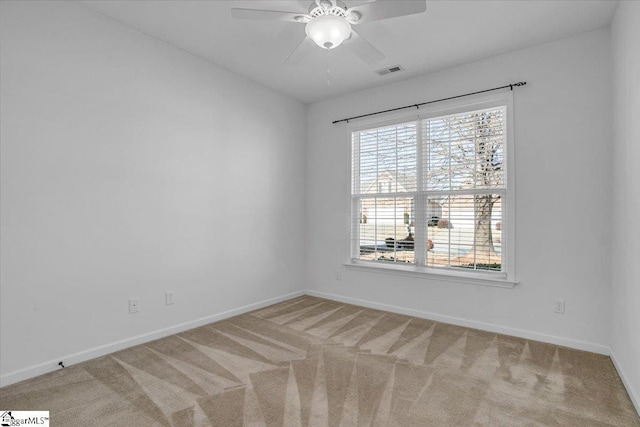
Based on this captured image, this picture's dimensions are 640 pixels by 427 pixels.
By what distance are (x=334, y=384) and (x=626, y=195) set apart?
2.40m

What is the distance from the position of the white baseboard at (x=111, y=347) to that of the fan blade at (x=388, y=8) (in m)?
3.10

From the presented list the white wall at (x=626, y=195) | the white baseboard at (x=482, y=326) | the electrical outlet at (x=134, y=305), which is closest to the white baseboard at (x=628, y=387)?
the white wall at (x=626, y=195)

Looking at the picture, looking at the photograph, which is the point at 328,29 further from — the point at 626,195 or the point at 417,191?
the point at 626,195

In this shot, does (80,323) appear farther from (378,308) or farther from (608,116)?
(608,116)

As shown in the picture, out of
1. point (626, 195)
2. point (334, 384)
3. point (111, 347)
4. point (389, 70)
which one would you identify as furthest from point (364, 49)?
point (111, 347)

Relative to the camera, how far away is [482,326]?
335 cm

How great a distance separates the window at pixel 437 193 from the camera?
132 inches

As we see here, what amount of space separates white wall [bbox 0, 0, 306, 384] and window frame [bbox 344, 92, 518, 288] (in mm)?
1207

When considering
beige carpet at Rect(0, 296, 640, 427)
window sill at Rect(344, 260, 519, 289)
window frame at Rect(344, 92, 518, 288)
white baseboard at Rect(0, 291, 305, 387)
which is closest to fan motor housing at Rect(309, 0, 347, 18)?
window frame at Rect(344, 92, 518, 288)

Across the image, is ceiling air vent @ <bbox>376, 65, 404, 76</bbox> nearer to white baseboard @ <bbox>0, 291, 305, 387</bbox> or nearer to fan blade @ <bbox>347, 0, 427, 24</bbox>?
fan blade @ <bbox>347, 0, 427, 24</bbox>

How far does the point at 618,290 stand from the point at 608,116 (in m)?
1.44

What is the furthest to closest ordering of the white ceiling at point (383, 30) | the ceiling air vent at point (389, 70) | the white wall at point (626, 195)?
the ceiling air vent at point (389, 70) < the white ceiling at point (383, 30) < the white wall at point (626, 195)

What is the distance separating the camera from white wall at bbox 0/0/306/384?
229 centimetres

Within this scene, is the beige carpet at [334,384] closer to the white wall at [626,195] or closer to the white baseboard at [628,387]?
the white baseboard at [628,387]
